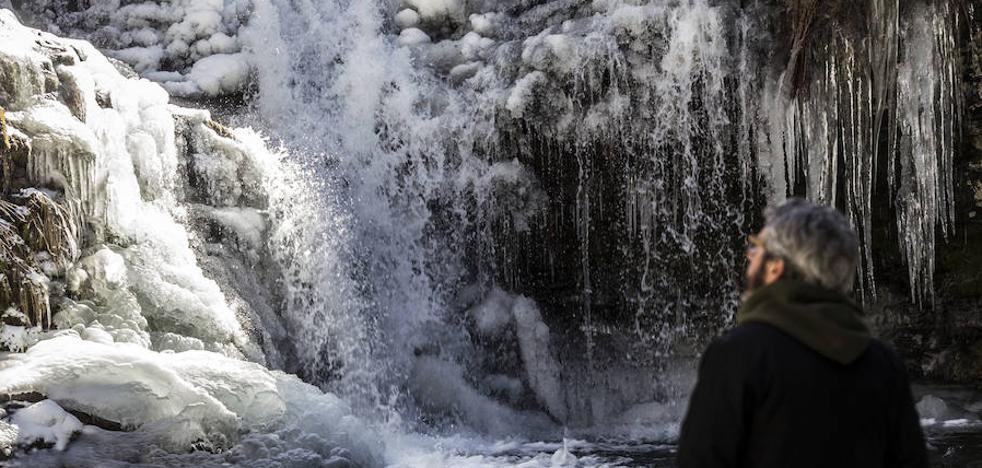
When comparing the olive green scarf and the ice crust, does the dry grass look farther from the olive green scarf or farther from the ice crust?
the olive green scarf

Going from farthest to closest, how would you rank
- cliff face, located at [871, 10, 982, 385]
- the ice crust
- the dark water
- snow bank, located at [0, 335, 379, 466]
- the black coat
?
cliff face, located at [871, 10, 982, 385] → the dark water → the ice crust → snow bank, located at [0, 335, 379, 466] → the black coat

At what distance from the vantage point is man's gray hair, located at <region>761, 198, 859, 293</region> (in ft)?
6.93

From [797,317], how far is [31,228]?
5.13 meters

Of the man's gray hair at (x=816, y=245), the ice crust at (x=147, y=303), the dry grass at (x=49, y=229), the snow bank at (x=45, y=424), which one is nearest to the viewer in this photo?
the man's gray hair at (x=816, y=245)

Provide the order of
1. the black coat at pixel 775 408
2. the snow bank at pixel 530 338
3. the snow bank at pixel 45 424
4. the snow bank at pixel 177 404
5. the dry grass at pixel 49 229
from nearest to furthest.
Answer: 1. the black coat at pixel 775 408
2. the snow bank at pixel 45 424
3. the snow bank at pixel 177 404
4. the dry grass at pixel 49 229
5. the snow bank at pixel 530 338

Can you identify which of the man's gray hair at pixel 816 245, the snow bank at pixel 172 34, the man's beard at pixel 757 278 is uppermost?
→ the snow bank at pixel 172 34

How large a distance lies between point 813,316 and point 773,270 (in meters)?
0.19

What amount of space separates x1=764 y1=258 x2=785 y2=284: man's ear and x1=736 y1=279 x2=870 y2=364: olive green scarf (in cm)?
7

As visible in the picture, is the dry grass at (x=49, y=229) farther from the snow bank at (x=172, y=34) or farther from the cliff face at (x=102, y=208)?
the snow bank at (x=172, y=34)

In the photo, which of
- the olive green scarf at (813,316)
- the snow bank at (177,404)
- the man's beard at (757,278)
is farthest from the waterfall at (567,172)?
the olive green scarf at (813,316)

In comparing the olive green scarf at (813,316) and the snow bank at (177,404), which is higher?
the olive green scarf at (813,316)

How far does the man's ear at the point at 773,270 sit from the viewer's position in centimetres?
214

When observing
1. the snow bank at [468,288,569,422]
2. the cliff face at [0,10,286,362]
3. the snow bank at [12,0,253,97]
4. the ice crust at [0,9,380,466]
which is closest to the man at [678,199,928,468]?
the ice crust at [0,9,380,466]

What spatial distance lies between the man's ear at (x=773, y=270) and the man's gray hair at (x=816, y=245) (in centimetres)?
1
